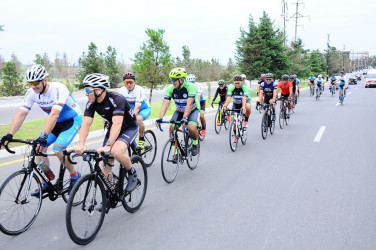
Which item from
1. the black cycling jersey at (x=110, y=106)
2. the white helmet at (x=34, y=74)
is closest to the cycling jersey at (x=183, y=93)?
the black cycling jersey at (x=110, y=106)

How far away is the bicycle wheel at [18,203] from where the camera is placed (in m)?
3.66

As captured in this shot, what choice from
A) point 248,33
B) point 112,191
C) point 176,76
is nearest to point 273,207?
point 112,191

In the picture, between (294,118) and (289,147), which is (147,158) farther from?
(294,118)

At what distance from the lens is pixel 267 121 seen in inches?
395

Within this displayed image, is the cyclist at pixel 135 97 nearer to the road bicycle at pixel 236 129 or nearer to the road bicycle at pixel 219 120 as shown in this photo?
the road bicycle at pixel 236 129

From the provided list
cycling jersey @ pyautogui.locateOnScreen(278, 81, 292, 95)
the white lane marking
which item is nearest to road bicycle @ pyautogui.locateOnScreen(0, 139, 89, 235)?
the white lane marking

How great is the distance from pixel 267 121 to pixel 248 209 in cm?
598

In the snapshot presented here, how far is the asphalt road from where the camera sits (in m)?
3.59

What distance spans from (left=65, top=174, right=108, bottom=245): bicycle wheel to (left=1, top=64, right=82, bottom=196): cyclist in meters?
0.73

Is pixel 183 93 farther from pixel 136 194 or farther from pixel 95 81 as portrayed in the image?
pixel 95 81

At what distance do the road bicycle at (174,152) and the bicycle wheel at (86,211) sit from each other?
1.85 m

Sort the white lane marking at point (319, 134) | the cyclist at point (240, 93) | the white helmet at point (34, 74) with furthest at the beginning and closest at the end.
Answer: the white lane marking at point (319, 134), the cyclist at point (240, 93), the white helmet at point (34, 74)

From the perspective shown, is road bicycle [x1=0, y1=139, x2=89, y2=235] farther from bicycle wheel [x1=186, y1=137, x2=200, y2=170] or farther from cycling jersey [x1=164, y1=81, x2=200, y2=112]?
cycling jersey [x1=164, y1=81, x2=200, y2=112]

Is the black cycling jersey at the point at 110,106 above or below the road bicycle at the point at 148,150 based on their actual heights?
above
